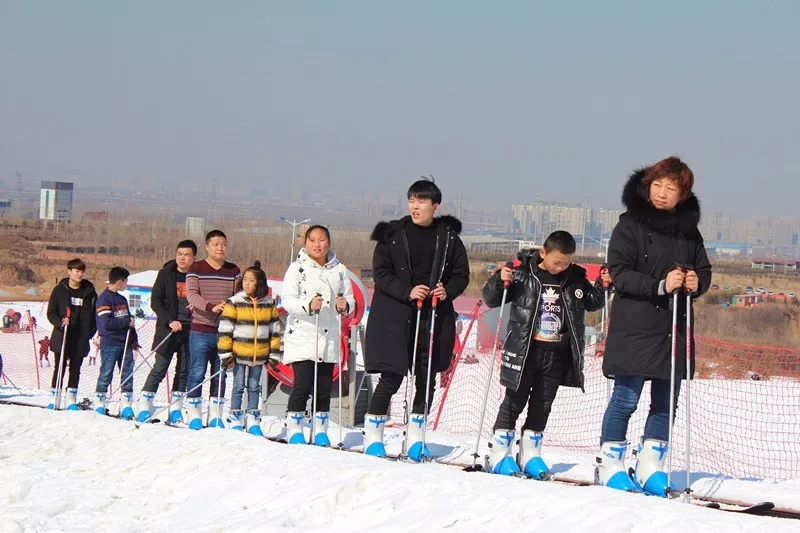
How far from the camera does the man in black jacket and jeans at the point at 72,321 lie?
1133cm

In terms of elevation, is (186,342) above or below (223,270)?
below

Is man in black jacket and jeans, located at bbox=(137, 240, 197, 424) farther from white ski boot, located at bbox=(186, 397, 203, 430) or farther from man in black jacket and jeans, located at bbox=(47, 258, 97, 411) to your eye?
man in black jacket and jeans, located at bbox=(47, 258, 97, 411)

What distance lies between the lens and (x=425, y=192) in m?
7.04

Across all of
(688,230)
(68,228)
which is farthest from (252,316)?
(68,228)

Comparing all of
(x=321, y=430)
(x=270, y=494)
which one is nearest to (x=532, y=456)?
(x=270, y=494)

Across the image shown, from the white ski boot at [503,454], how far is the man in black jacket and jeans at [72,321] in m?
6.10

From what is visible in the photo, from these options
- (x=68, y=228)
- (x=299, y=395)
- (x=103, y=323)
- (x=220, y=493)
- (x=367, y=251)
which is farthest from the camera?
(x=68, y=228)

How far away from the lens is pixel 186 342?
10.3 m

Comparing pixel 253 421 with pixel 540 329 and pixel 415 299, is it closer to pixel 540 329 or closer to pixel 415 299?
pixel 415 299

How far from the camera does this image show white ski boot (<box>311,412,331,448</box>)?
8000 mm

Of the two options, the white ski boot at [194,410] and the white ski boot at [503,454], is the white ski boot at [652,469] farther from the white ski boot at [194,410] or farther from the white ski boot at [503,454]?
the white ski boot at [194,410]

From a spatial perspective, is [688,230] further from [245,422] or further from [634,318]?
[245,422]

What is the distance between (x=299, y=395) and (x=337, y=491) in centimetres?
231

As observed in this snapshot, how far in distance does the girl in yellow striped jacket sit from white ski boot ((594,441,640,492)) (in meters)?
3.90
